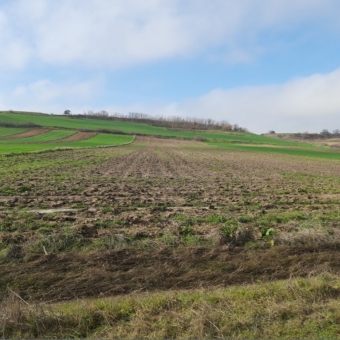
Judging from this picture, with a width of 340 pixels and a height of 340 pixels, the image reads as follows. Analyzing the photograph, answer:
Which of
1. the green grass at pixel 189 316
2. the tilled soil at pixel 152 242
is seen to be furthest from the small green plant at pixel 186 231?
the green grass at pixel 189 316

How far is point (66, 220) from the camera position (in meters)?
9.76

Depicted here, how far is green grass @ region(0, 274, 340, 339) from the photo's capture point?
426 centimetres

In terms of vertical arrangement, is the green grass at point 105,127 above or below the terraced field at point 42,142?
above

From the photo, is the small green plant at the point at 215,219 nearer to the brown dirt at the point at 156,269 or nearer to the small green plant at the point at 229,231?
the small green plant at the point at 229,231

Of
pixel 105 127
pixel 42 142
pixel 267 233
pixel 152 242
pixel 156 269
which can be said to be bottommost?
pixel 156 269

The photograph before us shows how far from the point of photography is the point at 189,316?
4.56 meters

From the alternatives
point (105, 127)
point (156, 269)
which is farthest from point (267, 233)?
point (105, 127)

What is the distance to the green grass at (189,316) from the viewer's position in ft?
14.0

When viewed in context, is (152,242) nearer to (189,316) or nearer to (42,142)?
(189,316)

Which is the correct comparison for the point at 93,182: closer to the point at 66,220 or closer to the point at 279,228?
the point at 66,220

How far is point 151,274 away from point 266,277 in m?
2.44

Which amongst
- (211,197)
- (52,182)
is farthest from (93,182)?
(211,197)

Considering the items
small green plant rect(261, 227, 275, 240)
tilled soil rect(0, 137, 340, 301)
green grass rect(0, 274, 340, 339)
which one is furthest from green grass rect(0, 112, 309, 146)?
green grass rect(0, 274, 340, 339)

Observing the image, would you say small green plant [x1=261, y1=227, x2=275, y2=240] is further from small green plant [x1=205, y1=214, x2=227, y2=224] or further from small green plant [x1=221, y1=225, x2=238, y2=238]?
small green plant [x1=205, y1=214, x2=227, y2=224]
